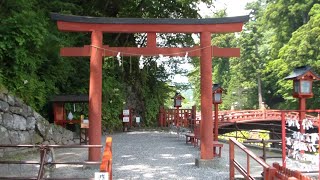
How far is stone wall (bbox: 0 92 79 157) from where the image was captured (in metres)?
11.2

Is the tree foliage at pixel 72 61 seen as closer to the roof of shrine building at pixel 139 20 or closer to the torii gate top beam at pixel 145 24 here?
the torii gate top beam at pixel 145 24

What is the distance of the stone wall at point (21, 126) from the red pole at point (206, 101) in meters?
6.25

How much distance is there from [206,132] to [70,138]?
24.2 ft

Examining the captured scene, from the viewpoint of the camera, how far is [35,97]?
13594mm

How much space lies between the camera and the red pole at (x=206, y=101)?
9.69 m

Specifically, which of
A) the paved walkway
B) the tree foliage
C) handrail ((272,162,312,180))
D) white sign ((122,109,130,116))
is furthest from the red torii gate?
white sign ((122,109,130,116))

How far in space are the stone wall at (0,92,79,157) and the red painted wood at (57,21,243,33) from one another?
12.2ft

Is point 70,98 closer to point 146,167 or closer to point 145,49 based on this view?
point 145,49

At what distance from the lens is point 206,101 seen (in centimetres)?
978

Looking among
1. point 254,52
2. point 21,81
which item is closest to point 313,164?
point 21,81

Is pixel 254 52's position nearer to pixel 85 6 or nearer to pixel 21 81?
pixel 85 6

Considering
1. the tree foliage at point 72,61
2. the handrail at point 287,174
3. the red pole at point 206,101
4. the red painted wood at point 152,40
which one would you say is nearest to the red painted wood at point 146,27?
the red painted wood at point 152,40

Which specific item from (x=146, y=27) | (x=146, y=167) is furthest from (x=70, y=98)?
(x=146, y=167)

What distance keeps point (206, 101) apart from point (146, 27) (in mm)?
2698
